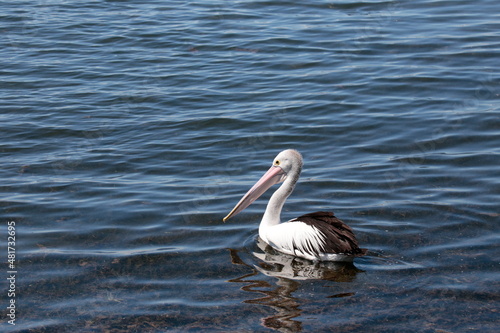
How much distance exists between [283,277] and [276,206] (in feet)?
2.78

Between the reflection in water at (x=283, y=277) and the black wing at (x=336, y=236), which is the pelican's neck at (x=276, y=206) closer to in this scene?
the reflection in water at (x=283, y=277)

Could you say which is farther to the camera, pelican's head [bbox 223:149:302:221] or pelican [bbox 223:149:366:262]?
pelican's head [bbox 223:149:302:221]

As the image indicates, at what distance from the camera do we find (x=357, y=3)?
15383mm

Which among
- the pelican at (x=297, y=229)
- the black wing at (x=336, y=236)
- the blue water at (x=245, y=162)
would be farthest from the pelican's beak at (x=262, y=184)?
the black wing at (x=336, y=236)

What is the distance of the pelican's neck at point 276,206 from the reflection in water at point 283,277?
19 centimetres

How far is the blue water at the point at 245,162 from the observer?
5.67 m

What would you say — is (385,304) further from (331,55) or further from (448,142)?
(331,55)

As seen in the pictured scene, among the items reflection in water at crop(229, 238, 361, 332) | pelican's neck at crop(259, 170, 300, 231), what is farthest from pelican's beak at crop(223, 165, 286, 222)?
reflection in water at crop(229, 238, 361, 332)

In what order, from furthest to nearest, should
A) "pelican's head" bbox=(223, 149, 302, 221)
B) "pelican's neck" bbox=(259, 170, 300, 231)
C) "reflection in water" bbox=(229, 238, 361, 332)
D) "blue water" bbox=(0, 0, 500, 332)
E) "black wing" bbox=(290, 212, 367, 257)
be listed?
"pelican's head" bbox=(223, 149, 302, 221), "pelican's neck" bbox=(259, 170, 300, 231), "black wing" bbox=(290, 212, 367, 257), "blue water" bbox=(0, 0, 500, 332), "reflection in water" bbox=(229, 238, 361, 332)

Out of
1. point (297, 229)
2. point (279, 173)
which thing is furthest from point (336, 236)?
point (279, 173)

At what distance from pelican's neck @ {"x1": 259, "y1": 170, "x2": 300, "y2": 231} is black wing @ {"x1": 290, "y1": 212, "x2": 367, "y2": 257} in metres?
0.55

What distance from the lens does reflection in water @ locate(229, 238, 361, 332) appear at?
17.7ft

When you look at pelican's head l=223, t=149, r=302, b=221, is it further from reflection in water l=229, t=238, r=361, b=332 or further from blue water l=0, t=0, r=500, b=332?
reflection in water l=229, t=238, r=361, b=332

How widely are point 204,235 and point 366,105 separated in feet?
13.5
